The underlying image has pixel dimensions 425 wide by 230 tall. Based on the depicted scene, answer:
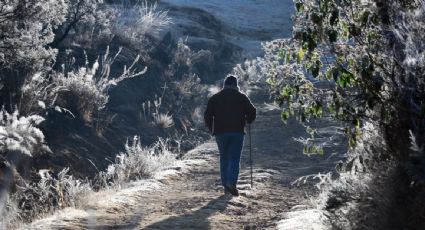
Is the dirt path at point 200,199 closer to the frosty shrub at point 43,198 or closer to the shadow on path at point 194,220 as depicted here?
the shadow on path at point 194,220

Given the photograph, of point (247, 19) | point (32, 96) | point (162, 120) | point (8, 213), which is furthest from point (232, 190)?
point (247, 19)

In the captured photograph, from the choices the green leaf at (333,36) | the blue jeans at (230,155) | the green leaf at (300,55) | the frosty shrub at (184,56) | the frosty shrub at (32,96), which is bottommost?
the blue jeans at (230,155)

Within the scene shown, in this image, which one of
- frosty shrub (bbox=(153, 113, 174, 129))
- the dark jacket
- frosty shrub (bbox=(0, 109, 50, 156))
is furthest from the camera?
frosty shrub (bbox=(153, 113, 174, 129))

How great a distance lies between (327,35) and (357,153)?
1.10m

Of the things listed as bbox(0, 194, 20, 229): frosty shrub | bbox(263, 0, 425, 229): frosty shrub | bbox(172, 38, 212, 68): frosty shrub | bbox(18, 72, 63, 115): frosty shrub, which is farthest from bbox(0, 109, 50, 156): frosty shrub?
bbox(172, 38, 212, 68): frosty shrub

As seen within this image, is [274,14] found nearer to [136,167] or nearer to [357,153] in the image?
[136,167]

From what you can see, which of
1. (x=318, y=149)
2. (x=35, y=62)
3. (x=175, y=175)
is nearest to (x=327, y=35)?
(x=318, y=149)

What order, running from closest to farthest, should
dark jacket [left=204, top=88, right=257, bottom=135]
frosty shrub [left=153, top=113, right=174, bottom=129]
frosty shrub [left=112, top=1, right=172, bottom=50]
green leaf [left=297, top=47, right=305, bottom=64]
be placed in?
1. green leaf [left=297, top=47, right=305, bottom=64]
2. dark jacket [left=204, top=88, right=257, bottom=135]
3. frosty shrub [left=153, top=113, right=174, bottom=129]
4. frosty shrub [left=112, top=1, right=172, bottom=50]

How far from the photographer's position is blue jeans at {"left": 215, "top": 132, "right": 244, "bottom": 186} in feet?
33.1

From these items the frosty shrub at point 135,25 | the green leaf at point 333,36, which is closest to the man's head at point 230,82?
the green leaf at point 333,36

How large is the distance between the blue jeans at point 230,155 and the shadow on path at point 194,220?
0.61 m

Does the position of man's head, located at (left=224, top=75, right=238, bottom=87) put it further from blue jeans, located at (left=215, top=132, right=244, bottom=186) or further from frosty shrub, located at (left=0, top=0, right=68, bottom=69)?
frosty shrub, located at (left=0, top=0, right=68, bottom=69)

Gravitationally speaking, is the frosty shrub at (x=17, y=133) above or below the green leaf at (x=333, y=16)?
below

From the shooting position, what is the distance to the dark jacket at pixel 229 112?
33.9 feet
